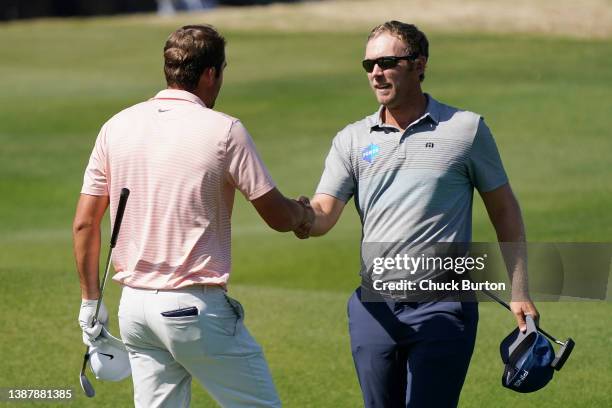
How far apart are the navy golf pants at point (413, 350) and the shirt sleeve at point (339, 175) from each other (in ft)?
1.88

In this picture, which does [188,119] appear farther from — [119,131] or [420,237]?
[420,237]

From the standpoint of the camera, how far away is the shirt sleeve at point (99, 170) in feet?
18.3

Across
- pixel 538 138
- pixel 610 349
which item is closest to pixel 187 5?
pixel 538 138

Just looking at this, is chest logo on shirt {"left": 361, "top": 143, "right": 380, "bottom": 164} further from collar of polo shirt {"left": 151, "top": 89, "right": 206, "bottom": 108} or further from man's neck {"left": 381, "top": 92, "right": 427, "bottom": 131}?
collar of polo shirt {"left": 151, "top": 89, "right": 206, "bottom": 108}

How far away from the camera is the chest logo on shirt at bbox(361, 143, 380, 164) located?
227 inches

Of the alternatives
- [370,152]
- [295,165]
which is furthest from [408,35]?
[295,165]

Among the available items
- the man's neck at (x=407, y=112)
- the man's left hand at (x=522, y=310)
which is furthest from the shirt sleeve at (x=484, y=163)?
the man's left hand at (x=522, y=310)

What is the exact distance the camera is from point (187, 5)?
54.4m

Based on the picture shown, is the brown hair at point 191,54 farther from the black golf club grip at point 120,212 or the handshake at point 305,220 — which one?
the handshake at point 305,220

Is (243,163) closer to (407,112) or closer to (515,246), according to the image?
(407,112)

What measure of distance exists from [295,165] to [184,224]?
14089 mm

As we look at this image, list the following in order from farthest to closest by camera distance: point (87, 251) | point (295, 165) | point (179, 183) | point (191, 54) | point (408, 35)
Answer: point (295, 165)
point (408, 35)
point (87, 251)
point (191, 54)
point (179, 183)

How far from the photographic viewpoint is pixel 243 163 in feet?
17.6

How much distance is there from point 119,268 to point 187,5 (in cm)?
4988
